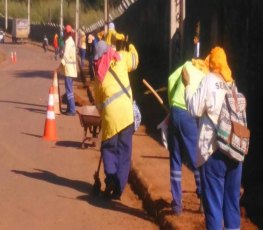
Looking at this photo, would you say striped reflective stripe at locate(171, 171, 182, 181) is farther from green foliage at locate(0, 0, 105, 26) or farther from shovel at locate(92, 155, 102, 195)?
green foliage at locate(0, 0, 105, 26)

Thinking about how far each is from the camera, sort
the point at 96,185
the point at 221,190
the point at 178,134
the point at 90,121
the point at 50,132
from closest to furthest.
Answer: the point at 221,190 → the point at 178,134 → the point at 96,185 → the point at 90,121 → the point at 50,132

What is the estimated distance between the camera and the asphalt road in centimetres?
988

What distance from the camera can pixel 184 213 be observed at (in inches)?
370

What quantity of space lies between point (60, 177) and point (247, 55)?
10.4 feet

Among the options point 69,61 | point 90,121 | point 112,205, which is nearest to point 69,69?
point 69,61

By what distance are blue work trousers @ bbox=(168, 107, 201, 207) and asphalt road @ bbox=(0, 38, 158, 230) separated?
0.66 meters

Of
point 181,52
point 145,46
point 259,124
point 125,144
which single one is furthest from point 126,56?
point 145,46

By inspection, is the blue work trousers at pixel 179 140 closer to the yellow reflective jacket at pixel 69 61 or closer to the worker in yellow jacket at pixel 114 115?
the worker in yellow jacket at pixel 114 115

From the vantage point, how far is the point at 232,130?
7.38 meters

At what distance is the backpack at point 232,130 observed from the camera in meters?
7.37

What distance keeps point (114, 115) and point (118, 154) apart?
1.55ft

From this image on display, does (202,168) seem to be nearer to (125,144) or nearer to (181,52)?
(125,144)

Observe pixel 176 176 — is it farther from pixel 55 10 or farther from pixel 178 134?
pixel 55 10

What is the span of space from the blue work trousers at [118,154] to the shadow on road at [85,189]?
267 mm
